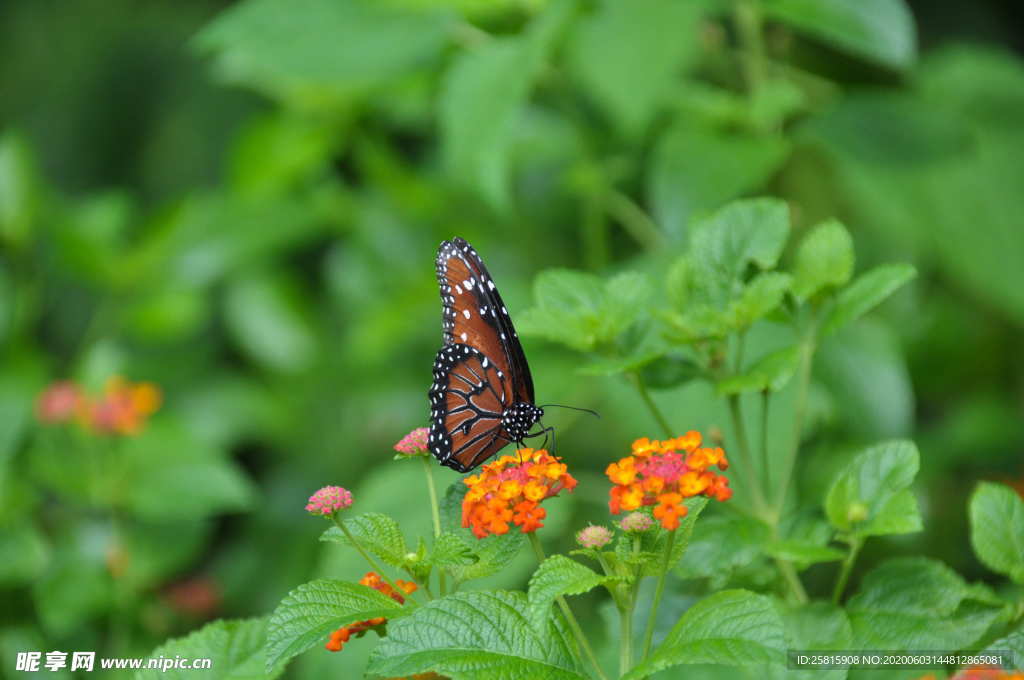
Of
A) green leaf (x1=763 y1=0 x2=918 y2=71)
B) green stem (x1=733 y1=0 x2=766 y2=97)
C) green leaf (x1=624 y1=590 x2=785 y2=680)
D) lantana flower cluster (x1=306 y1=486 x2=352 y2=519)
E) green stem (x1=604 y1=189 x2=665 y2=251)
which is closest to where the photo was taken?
green leaf (x1=624 y1=590 x2=785 y2=680)

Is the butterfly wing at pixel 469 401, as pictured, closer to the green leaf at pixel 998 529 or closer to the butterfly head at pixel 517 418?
the butterfly head at pixel 517 418

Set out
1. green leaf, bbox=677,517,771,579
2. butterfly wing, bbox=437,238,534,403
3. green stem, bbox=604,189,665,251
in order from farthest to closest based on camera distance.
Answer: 1. green stem, bbox=604,189,665,251
2. butterfly wing, bbox=437,238,534,403
3. green leaf, bbox=677,517,771,579

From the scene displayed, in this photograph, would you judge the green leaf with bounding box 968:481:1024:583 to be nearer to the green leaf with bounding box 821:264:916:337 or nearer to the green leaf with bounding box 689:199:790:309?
the green leaf with bounding box 821:264:916:337

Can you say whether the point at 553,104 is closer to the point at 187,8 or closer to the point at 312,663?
the point at 187,8

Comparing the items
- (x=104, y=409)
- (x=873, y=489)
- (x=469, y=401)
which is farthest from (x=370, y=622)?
(x=104, y=409)

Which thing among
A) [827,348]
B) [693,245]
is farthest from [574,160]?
[693,245]

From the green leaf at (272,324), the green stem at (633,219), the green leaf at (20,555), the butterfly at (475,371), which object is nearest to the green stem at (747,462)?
the butterfly at (475,371)

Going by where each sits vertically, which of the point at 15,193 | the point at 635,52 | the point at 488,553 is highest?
the point at 635,52

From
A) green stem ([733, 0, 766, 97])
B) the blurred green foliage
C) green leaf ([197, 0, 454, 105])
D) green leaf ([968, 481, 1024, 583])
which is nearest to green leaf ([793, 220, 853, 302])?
the blurred green foliage

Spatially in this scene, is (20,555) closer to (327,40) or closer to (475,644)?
(327,40)
